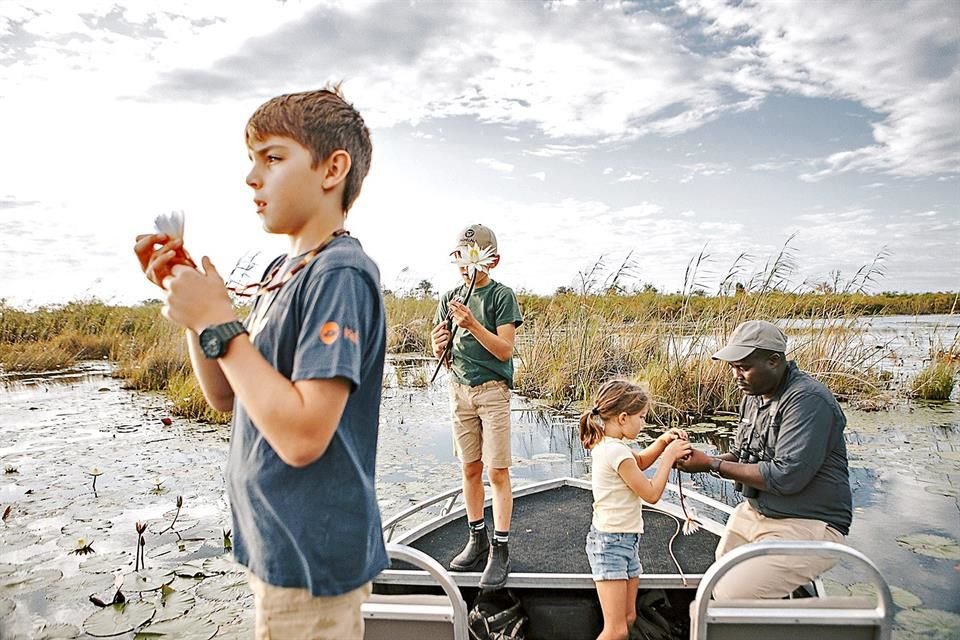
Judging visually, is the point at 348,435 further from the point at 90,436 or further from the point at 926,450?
the point at 90,436

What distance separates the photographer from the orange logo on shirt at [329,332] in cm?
109

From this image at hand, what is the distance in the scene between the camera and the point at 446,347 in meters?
3.43

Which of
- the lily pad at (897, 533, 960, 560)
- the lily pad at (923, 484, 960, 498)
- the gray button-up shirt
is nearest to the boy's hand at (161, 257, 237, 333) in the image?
the gray button-up shirt

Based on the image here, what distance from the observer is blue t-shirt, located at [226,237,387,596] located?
114 centimetres

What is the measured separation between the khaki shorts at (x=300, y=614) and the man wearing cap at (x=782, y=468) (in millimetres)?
1891

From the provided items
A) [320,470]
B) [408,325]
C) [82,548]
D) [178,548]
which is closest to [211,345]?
[320,470]

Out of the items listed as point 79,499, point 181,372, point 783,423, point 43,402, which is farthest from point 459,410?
point 43,402

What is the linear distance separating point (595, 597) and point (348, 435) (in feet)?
7.04

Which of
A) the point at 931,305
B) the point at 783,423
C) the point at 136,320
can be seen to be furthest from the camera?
the point at 136,320

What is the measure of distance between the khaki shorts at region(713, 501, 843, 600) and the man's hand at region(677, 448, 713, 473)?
371mm

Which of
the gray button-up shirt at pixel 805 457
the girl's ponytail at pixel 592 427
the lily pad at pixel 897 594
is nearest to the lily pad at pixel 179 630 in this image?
the girl's ponytail at pixel 592 427

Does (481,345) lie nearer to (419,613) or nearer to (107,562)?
(419,613)

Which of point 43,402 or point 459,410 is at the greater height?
point 459,410

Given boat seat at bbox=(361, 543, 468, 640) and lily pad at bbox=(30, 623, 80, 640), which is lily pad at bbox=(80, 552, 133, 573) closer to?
lily pad at bbox=(30, 623, 80, 640)
